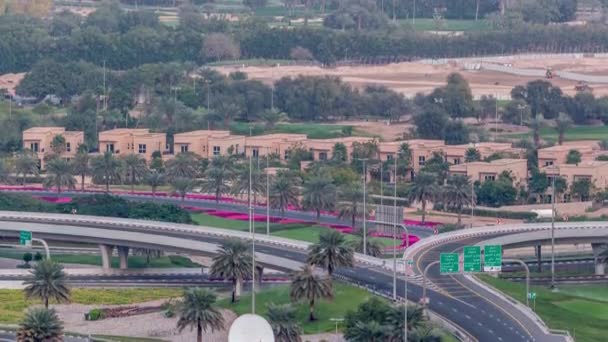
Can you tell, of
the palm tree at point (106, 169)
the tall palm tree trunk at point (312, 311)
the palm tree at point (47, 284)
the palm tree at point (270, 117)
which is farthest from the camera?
the palm tree at point (270, 117)

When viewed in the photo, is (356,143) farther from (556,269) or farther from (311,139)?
(556,269)

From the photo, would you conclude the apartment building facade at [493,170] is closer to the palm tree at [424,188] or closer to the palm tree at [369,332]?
the palm tree at [424,188]

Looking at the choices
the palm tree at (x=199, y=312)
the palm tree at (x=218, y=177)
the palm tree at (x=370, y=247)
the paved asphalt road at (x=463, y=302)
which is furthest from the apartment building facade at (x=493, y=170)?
the palm tree at (x=199, y=312)

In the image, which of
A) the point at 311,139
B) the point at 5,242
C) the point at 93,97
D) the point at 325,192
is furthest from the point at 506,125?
the point at 5,242

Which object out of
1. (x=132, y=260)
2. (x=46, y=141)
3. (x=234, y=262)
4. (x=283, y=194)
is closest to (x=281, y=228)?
(x=283, y=194)

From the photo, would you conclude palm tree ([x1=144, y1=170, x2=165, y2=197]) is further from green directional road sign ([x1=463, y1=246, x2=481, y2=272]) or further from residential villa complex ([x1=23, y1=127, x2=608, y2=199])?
green directional road sign ([x1=463, y1=246, x2=481, y2=272])
